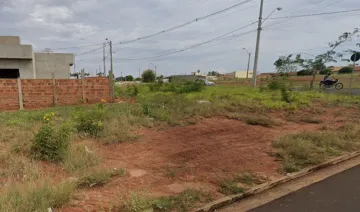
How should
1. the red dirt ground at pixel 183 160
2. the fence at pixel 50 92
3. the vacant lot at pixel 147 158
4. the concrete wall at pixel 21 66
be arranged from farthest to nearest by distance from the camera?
the concrete wall at pixel 21 66
the fence at pixel 50 92
the red dirt ground at pixel 183 160
the vacant lot at pixel 147 158

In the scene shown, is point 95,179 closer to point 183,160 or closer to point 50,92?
point 183,160

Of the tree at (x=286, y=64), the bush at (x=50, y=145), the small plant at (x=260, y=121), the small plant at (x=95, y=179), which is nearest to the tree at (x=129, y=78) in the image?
the tree at (x=286, y=64)

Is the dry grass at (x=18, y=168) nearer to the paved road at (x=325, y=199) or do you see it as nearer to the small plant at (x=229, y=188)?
the small plant at (x=229, y=188)

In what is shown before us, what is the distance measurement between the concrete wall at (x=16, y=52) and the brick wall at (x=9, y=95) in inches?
339

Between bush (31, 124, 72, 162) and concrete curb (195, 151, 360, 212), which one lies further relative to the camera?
bush (31, 124, 72, 162)

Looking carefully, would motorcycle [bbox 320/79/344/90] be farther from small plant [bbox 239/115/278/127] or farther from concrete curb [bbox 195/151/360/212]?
concrete curb [bbox 195/151/360/212]

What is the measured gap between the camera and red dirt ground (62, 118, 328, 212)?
12.0ft

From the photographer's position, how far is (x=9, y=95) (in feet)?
41.0

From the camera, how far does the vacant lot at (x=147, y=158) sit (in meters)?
3.31

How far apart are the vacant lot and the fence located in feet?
17.5

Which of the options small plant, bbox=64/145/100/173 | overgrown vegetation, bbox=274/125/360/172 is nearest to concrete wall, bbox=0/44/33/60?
small plant, bbox=64/145/100/173

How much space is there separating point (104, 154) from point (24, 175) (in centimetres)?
146

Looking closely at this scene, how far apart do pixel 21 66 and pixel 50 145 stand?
18.9 m

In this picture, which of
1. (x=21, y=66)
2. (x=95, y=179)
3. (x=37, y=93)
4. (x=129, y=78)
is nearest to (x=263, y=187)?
(x=95, y=179)
